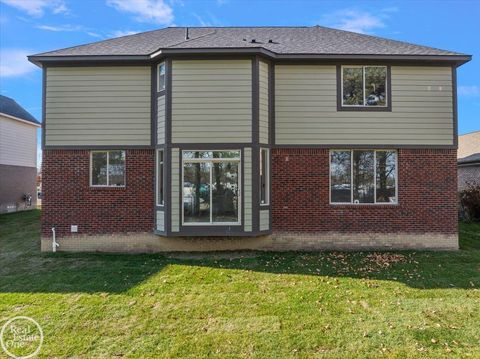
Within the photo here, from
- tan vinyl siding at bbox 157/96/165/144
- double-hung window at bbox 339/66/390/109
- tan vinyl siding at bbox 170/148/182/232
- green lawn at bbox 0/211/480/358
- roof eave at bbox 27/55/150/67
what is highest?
roof eave at bbox 27/55/150/67

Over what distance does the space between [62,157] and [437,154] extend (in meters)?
10.9

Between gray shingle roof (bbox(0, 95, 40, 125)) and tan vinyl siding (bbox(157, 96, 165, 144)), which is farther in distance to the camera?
gray shingle roof (bbox(0, 95, 40, 125))

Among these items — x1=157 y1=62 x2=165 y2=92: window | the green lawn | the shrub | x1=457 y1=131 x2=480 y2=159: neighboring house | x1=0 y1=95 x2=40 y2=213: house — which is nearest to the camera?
the green lawn

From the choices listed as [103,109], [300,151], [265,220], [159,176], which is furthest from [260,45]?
[265,220]

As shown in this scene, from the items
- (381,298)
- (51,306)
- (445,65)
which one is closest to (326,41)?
(445,65)

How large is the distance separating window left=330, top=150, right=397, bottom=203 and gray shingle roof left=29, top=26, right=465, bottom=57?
292cm

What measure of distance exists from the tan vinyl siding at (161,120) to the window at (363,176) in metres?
4.87

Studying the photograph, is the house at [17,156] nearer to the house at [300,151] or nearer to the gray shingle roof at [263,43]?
the house at [300,151]

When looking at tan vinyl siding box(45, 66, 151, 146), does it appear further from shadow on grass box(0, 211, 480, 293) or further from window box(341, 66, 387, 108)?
window box(341, 66, 387, 108)

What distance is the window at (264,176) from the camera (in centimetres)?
1005

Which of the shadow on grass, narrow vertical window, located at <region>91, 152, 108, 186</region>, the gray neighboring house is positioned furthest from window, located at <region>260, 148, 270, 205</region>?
the gray neighboring house

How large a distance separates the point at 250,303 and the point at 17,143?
19.6 metres

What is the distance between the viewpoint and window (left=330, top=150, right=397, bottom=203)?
10.5m

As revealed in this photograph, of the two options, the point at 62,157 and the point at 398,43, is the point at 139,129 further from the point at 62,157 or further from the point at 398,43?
the point at 398,43
